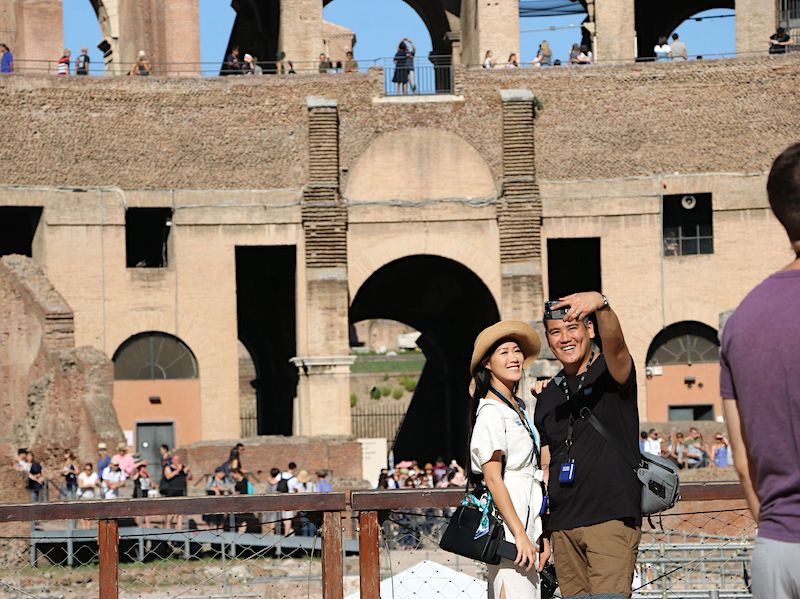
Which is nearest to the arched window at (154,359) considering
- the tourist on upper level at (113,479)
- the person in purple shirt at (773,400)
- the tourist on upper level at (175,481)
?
the tourist on upper level at (113,479)

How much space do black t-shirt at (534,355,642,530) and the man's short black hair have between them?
1.92m

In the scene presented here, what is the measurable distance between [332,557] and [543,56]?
28.6 meters

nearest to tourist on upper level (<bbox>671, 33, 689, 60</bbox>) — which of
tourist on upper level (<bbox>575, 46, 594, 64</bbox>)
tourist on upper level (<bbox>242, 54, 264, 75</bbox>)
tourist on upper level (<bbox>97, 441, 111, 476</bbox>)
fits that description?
tourist on upper level (<bbox>575, 46, 594, 64</bbox>)

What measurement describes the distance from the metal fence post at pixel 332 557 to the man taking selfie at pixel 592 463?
152 cm

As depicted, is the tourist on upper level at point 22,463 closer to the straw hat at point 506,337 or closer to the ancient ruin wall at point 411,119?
the ancient ruin wall at point 411,119

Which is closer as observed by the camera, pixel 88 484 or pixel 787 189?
pixel 787 189

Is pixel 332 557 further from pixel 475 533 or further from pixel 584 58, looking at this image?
pixel 584 58

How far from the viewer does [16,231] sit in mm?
32219

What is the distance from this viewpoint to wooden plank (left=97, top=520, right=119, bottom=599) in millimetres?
7316

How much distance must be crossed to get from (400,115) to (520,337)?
25.7m

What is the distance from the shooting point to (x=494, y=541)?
6172 mm

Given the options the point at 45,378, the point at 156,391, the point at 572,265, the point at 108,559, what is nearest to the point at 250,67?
the point at 156,391

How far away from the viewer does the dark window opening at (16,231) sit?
104ft

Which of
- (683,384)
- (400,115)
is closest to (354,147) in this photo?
(400,115)
